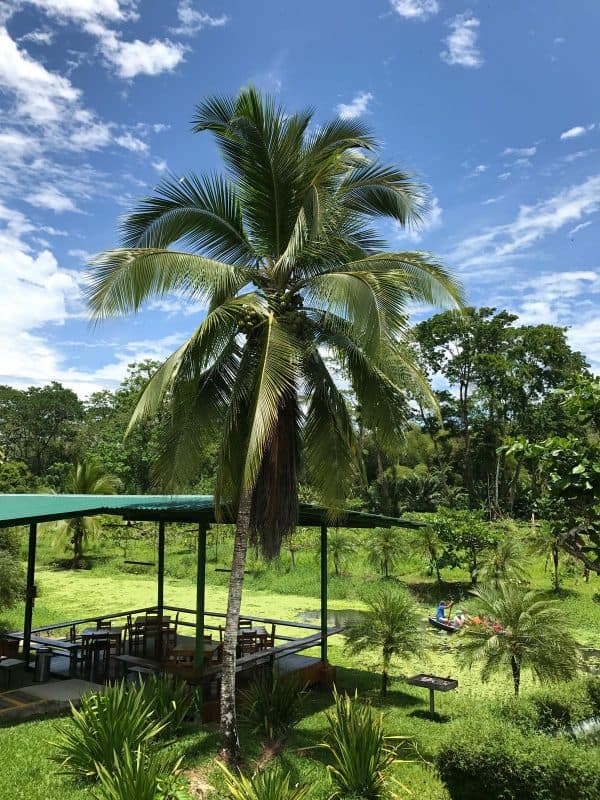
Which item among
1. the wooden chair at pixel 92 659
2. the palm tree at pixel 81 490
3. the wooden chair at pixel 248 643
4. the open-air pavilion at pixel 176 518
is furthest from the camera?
the palm tree at pixel 81 490

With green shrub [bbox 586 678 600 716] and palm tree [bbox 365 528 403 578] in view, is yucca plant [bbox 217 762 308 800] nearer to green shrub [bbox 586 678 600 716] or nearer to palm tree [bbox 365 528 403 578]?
green shrub [bbox 586 678 600 716]

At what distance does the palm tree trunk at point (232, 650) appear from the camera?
22.2 feet

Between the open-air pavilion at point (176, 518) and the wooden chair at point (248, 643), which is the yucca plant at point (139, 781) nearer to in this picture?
the open-air pavilion at point (176, 518)

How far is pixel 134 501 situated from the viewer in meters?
9.73

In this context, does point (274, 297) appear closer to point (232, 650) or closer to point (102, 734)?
point (232, 650)

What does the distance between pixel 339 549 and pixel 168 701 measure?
637 inches

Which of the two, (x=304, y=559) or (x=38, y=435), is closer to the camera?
(x=304, y=559)

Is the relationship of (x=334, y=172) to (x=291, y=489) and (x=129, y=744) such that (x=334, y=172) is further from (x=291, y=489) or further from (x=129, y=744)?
(x=129, y=744)

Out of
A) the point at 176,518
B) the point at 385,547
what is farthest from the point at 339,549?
the point at 176,518

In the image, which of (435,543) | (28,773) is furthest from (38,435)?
(28,773)

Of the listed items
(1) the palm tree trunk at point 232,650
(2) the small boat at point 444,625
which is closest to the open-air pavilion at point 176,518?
(1) the palm tree trunk at point 232,650

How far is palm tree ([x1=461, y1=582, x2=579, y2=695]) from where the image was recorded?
8.42 m

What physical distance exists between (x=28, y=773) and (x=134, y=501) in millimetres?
4109

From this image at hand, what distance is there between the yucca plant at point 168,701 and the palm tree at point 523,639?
3.95 meters
